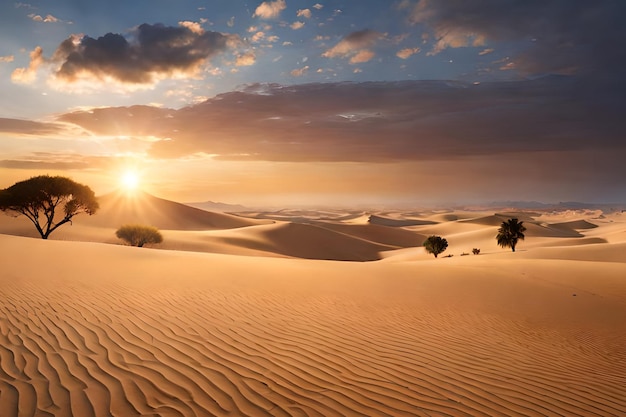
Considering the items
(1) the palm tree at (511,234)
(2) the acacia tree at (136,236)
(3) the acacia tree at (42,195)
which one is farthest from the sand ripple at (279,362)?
(2) the acacia tree at (136,236)

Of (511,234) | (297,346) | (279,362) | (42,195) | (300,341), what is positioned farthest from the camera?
(511,234)

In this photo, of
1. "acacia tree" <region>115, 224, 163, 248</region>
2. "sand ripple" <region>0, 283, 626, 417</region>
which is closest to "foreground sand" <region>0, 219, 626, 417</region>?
"sand ripple" <region>0, 283, 626, 417</region>

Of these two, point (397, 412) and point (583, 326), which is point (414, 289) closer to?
point (583, 326)

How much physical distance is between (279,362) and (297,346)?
769 millimetres

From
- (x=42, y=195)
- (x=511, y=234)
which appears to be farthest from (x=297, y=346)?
(x=511, y=234)

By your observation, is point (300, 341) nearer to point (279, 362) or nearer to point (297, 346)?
point (297, 346)

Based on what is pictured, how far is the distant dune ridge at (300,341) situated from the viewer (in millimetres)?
4629

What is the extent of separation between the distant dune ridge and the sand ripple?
0.03m

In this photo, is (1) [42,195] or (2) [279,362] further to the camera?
(1) [42,195]

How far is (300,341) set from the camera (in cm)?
668

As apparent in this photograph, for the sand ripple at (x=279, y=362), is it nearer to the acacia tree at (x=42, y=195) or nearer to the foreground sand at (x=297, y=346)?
the foreground sand at (x=297, y=346)

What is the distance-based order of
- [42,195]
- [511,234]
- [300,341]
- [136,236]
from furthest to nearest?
1. [136,236]
2. [511,234]
3. [42,195]
4. [300,341]

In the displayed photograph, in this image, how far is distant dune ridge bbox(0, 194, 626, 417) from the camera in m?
4.63

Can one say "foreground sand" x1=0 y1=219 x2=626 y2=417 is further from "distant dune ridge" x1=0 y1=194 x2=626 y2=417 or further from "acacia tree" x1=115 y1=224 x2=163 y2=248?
"acacia tree" x1=115 y1=224 x2=163 y2=248
